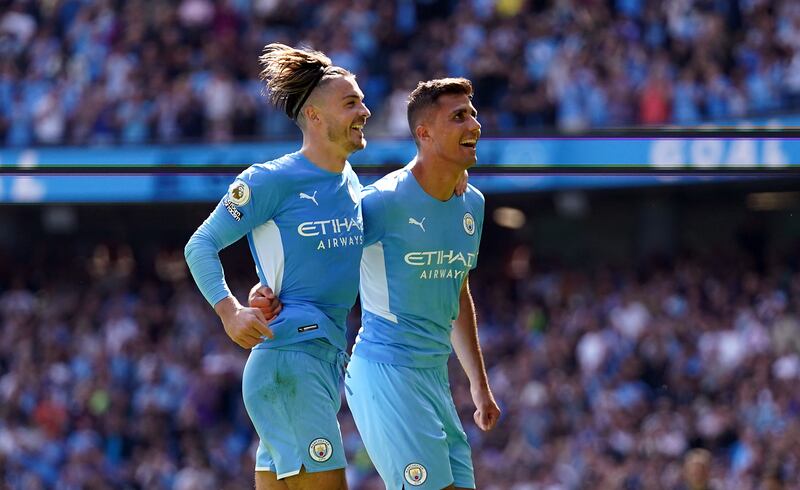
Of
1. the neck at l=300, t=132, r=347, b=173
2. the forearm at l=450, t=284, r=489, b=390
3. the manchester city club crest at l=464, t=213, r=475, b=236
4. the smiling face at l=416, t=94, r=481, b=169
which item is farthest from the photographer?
the forearm at l=450, t=284, r=489, b=390

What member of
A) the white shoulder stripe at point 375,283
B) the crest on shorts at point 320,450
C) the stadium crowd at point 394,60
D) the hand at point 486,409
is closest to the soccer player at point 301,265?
the crest on shorts at point 320,450

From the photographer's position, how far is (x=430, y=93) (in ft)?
17.3

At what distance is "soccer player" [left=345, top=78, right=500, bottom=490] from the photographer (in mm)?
5109

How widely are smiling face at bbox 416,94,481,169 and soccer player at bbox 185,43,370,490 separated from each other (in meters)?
0.34

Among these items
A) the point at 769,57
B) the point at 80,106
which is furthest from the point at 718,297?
the point at 80,106

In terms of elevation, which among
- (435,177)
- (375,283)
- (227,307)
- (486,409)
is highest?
(435,177)

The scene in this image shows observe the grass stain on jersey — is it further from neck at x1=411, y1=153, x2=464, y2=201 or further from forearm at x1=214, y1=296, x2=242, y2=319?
neck at x1=411, y1=153, x2=464, y2=201

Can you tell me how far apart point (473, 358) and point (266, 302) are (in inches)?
40.6

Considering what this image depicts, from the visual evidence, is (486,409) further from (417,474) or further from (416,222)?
(416,222)

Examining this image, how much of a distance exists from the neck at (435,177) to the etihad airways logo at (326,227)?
1.48ft

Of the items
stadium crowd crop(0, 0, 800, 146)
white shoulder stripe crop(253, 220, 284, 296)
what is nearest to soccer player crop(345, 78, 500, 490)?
white shoulder stripe crop(253, 220, 284, 296)

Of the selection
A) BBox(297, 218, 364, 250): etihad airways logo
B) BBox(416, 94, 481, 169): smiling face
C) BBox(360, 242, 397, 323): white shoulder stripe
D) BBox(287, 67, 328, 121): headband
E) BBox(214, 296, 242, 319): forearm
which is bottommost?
BBox(214, 296, 242, 319): forearm

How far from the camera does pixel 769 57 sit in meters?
12.4

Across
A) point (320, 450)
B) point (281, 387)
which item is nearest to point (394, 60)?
point (281, 387)
